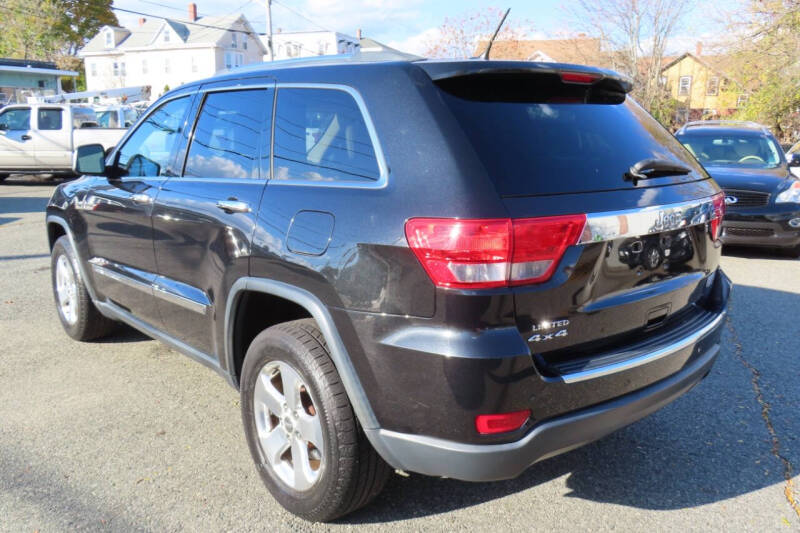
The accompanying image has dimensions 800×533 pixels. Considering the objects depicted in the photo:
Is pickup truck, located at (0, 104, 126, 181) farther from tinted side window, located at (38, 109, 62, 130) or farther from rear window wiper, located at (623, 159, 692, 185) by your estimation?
rear window wiper, located at (623, 159, 692, 185)

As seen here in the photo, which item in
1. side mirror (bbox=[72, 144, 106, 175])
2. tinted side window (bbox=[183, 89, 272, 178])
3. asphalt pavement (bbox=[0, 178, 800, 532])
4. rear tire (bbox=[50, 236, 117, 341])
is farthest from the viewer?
rear tire (bbox=[50, 236, 117, 341])

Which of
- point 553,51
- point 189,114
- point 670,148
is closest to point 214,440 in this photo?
point 189,114

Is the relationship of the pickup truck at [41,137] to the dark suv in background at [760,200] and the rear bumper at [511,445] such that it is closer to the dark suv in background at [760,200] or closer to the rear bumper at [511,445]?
the dark suv in background at [760,200]

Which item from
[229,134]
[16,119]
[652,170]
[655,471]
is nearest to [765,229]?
[655,471]

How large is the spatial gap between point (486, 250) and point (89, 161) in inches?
122

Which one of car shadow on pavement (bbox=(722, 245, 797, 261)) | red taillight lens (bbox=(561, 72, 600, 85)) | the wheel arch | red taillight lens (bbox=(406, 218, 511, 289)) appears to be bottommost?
car shadow on pavement (bbox=(722, 245, 797, 261))

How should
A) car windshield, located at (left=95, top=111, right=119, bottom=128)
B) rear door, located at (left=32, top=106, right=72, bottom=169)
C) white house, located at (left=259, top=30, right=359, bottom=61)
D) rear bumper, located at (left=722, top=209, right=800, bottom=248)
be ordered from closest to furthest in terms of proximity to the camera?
rear bumper, located at (left=722, top=209, right=800, bottom=248)
rear door, located at (left=32, top=106, right=72, bottom=169)
car windshield, located at (left=95, top=111, right=119, bottom=128)
white house, located at (left=259, top=30, right=359, bottom=61)

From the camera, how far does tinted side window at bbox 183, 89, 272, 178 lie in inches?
121

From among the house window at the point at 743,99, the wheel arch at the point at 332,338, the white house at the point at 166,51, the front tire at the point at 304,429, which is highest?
the white house at the point at 166,51

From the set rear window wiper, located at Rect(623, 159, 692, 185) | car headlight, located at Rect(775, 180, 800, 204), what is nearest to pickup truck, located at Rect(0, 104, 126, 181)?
car headlight, located at Rect(775, 180, 800, 204)

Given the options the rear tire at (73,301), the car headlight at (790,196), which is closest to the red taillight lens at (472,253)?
the rear tire at (73,301)

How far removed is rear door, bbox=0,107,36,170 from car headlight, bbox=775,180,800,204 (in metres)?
16.0

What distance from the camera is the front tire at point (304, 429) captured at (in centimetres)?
244

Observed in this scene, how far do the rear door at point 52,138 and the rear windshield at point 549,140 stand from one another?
16.1 m
